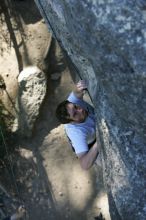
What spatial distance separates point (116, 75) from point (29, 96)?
402 cm

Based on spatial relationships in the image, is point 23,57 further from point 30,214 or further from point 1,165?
point 30,214

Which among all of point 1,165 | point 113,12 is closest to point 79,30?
point 113,12

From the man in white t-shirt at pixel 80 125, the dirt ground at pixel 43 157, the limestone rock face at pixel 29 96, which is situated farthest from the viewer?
the limestone rock face at pixel 29 96

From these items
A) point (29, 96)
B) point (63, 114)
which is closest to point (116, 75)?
point (63, 114)

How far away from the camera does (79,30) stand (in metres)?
2.62

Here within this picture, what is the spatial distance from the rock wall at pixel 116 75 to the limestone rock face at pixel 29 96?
2.71 meters

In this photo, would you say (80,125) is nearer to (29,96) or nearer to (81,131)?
(81,131)

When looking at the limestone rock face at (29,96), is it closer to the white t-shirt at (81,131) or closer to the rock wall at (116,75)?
the white t-shirt at (81,131)

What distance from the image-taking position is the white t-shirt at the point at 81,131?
408 cm

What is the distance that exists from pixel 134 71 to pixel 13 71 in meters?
4.36

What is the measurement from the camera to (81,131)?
414 centimetres

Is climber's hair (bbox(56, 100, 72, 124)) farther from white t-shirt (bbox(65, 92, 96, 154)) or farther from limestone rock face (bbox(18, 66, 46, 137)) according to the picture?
limestone rock face (bbox(18, 66, 46, 137))

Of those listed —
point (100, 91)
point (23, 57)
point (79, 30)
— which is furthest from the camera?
point (23, 57)

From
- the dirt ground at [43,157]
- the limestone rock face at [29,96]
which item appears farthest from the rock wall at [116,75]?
the limestone rock face at [29,96]
